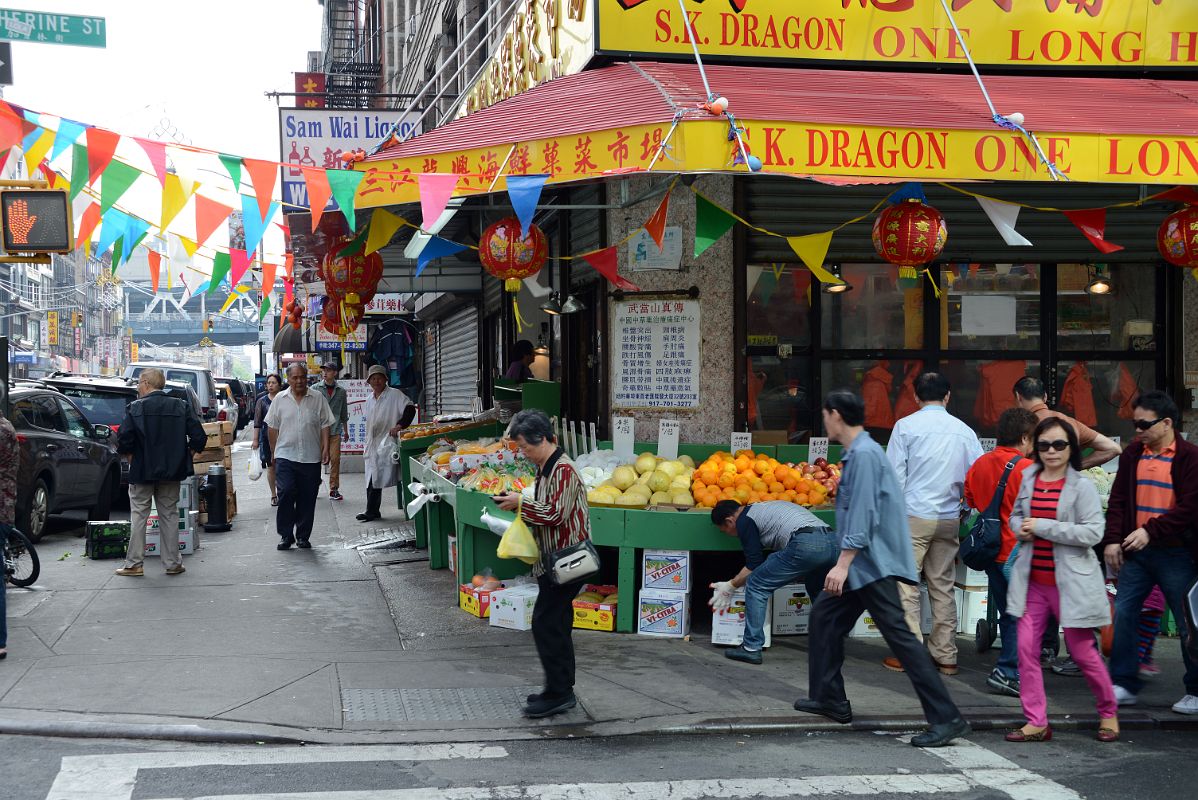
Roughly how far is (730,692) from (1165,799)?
2.48 m

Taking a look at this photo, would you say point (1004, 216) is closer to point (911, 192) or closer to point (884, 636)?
point (911, 192)

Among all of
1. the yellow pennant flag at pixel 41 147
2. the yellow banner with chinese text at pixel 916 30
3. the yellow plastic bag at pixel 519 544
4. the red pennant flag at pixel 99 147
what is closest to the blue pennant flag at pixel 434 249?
the yellow banner with chinese text at pixel 916 30

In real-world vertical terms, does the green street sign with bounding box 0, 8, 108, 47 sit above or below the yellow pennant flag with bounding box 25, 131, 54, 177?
above

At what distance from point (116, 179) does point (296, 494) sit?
5.37 metres

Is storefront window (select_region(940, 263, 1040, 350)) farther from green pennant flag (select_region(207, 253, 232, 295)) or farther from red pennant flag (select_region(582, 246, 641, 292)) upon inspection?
green pennant flag (select_region(207, 253, 232, 295))

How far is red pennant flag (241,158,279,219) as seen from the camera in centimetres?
806

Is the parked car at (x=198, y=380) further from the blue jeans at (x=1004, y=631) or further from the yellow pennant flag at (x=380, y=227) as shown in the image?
the blue jeans at (x=1004, y=631)

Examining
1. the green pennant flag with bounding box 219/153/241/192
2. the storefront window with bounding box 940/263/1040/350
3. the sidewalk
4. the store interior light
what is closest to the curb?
the sidewalk

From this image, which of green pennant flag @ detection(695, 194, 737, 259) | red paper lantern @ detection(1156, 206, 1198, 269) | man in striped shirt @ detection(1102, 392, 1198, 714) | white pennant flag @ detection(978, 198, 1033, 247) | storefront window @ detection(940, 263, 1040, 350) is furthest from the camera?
storefront window @ detection(940, 263, 1040, 350)

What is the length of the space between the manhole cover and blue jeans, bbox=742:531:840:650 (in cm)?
162

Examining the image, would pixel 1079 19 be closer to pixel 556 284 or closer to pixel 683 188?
pixel 683 188

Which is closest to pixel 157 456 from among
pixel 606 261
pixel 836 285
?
pixel 606 261

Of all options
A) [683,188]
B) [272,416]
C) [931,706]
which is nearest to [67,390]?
[272,416]

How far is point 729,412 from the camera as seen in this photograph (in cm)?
1005
